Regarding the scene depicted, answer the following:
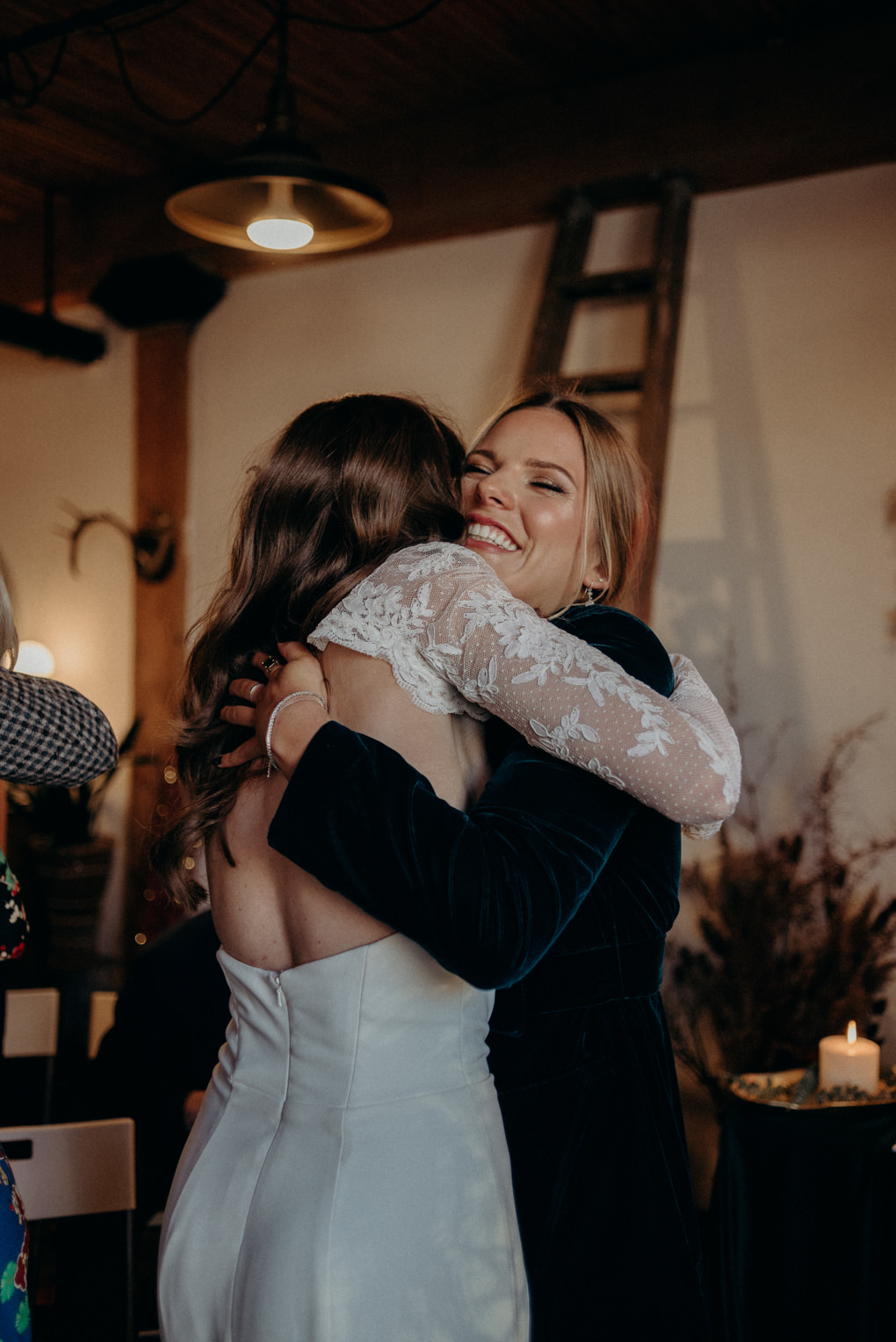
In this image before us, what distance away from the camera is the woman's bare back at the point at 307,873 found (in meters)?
1.09

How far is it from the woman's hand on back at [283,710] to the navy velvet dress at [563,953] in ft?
0.11

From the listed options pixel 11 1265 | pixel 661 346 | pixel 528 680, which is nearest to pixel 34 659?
pixel 661 346

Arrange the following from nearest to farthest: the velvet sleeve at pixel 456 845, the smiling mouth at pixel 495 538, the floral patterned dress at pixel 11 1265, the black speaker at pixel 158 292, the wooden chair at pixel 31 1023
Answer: the velvet sleeve at pixel 456 845, the floral patterned dress at pixel 11 1265, the smiling mouth at pixel 495 538, the wooden chair at pixel 31 1023, the black speaker at pixel 158 292

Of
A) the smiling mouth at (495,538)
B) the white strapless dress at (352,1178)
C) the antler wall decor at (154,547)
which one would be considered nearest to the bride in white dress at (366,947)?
the white strapless dress at (352,1178)

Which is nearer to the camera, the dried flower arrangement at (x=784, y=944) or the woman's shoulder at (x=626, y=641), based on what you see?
the woman's shoulder at (x=626, y=641)

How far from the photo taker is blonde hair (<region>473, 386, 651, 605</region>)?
5.09 feet

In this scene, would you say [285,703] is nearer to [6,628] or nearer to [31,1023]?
[6,628]

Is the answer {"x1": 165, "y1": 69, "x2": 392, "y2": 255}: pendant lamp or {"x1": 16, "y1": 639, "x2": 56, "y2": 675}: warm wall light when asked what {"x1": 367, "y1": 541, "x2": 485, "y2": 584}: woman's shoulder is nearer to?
{"x1": 165, "y1": 69, "x2": 392, "y2": 255}: pendant lamp

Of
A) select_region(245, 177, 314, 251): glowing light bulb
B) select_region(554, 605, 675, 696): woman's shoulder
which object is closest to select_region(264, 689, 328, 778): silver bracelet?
select_region(554, 605, 675, 696): woman's shoulder

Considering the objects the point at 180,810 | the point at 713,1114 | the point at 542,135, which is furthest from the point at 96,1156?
the point at 542,135

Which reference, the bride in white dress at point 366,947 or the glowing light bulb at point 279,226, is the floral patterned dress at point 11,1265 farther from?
the glowing light bulb at point 279,226

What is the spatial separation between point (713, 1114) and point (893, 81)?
2825mm

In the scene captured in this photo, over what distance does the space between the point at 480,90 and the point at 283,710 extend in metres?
3.13

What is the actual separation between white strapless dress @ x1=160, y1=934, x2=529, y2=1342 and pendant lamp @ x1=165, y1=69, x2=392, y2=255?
5.87 ft
